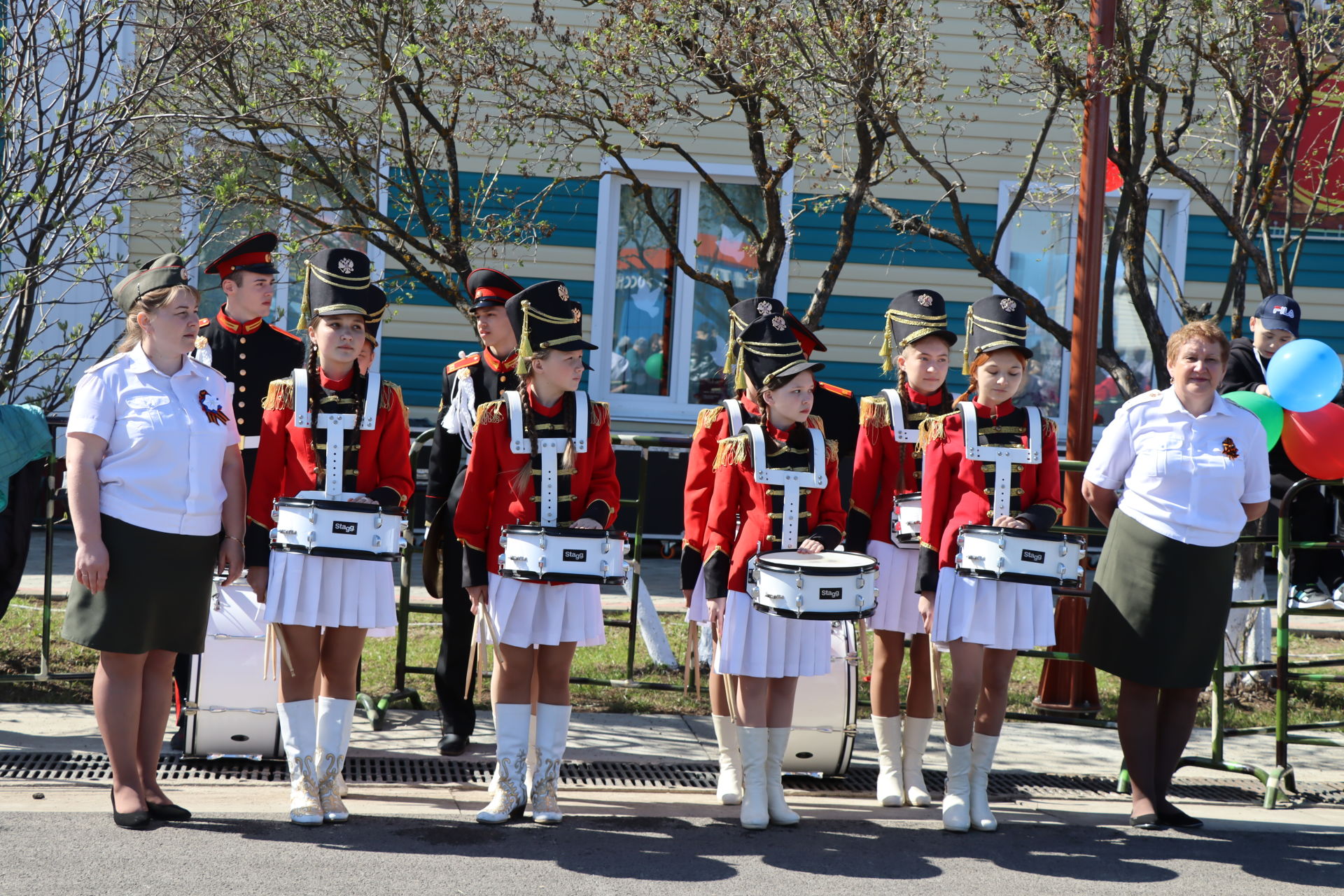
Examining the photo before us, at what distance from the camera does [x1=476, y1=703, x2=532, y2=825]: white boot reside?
4.91m

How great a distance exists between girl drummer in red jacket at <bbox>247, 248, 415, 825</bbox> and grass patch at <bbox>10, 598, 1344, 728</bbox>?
187cm

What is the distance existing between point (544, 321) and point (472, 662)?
1.52 meters

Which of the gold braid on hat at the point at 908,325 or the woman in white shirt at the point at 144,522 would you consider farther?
the gold braid on hat at the point at 908,325

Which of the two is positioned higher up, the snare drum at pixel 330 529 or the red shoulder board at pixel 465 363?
the red shoulder board at pixel 465 363

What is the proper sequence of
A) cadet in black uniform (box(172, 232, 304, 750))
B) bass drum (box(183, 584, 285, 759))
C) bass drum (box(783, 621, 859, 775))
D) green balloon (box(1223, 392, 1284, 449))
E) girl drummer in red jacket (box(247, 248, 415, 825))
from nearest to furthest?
girl drummer in red jacket (box(247, 248, 415, 825)), bass drum (box(183, 584, 285, 759)), bass drum (box(783, 621, 859, 775)), cadet in black uniform (box(172, 232, 304, 750)), green balloon (box(1223, 392, 1284, 449))

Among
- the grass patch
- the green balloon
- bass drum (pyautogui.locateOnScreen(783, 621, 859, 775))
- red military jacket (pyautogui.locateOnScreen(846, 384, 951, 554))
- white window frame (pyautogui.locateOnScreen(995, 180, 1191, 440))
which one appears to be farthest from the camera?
white window frame (pyautogui.locateOnScreen(995, 180, 1191, 440))

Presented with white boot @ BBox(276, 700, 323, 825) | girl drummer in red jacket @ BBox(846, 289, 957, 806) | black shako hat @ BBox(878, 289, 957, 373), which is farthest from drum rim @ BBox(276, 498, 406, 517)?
black shako hat @ BBox(878, 289, 957, 373)

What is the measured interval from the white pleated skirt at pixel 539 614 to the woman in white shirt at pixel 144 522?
979mm

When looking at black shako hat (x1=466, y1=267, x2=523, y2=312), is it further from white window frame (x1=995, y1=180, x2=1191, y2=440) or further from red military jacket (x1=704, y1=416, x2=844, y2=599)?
white window frame (x1=995, y1=180, x2=1191, y2=440)

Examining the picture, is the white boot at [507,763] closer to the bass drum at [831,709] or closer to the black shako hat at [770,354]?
the bass drum at [831,709]

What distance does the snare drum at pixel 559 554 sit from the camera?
471 centimetres

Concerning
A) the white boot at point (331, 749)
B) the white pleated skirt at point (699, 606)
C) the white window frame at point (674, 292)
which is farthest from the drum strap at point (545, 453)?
the white window frame at point (674, 292)

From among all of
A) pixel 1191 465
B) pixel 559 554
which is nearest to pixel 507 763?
pixel 559 554

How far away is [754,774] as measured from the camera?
500cm
